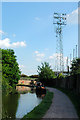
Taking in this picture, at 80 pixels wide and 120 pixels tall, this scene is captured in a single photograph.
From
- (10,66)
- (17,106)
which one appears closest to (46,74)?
(10,66)

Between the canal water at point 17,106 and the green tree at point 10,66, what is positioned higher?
the green tree at point 10,66

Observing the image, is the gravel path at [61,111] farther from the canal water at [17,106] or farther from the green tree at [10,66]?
the green tree at [10,66]

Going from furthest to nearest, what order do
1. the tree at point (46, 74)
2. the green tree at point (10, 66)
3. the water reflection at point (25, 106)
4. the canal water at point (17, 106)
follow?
the tree at point (46, 74)
the green tree at point (10, 66)
the water reflection at point (25, 106)
the canal water at point (17, 106)

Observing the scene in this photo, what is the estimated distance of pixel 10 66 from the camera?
126 ft

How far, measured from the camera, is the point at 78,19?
63.3 ft

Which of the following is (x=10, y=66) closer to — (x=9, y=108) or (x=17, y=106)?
(x=17, y=106)

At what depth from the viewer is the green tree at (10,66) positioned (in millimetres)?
36659

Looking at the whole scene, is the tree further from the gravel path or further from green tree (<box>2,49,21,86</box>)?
the gravel path

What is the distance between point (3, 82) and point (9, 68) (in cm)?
863

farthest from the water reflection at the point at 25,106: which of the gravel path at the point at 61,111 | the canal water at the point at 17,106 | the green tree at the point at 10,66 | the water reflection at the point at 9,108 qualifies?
the green tree at the point at 10,66

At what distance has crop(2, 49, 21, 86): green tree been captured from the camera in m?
Result: 36.7

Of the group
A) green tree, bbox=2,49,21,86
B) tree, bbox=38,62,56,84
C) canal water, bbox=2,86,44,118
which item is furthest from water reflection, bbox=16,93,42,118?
tree, bbox=38,62,56,84

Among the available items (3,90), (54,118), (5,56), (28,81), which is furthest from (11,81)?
(28,81)

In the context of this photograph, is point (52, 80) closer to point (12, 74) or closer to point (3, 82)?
point (12, 74)
